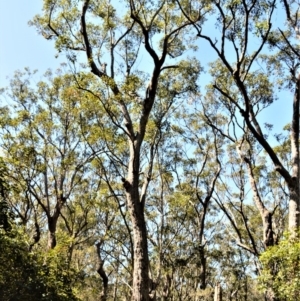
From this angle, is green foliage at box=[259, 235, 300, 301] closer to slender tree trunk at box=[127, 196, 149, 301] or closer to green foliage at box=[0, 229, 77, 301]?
slender tree trunk at box=[127, 196, 149, 301]

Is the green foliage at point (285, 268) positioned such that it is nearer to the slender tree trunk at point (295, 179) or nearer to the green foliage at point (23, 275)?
the slender tree trunk at point (295, 179)

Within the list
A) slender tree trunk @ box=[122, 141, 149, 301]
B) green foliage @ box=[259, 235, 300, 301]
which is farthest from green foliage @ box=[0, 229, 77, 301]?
green foliage @ box=[259, 235, 300, 301]

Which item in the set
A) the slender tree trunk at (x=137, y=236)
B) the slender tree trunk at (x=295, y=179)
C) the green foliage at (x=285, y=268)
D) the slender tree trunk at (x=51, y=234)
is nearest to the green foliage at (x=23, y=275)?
the slender tree trunk at (x=137, y=236)

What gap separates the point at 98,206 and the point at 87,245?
6.07 metres

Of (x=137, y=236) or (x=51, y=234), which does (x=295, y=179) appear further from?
(x=51, y=234)

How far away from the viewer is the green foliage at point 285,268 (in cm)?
686

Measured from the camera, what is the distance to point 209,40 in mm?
9312

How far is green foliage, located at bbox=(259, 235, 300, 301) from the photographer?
22.5 feet

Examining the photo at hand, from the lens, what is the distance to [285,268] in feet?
23.7

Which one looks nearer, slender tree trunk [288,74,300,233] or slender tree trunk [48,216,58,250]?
slender tree trunk [288,74,300,233]

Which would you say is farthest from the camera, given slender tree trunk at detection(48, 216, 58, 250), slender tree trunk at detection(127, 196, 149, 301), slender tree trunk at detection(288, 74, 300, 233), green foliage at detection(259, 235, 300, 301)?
slender tree trunk at detection(48, 216, 58, 250)

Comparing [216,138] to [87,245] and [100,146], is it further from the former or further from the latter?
[87,245]

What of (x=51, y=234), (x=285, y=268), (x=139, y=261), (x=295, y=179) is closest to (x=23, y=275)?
(x=139, y=261)

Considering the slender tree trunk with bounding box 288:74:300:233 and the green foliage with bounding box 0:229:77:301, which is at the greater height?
the slender tree trunk with bounding box 288:74:300:233
